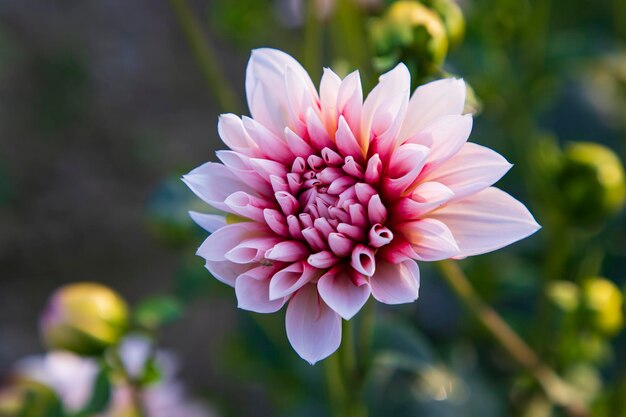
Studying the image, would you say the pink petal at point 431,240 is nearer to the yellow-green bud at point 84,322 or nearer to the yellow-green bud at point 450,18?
the yellow-green bud at point 450,18

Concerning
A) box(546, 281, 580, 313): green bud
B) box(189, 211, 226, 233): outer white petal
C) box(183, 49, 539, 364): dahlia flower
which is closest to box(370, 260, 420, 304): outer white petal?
box(183, 49, 539, 364): dahlia flower

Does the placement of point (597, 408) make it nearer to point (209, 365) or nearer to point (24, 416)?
point (24, 416)

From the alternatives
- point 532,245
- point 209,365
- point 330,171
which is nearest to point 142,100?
point 209,365

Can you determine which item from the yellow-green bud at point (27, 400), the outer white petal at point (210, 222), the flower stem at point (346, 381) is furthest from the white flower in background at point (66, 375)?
the outer white petal at point (210, 222)

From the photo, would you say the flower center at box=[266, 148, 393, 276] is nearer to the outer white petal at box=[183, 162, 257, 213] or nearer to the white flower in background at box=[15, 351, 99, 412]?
the outer white petal at box=[183, 162, 257, 213]

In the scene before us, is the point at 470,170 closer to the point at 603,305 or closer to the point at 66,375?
the point at 603,305
